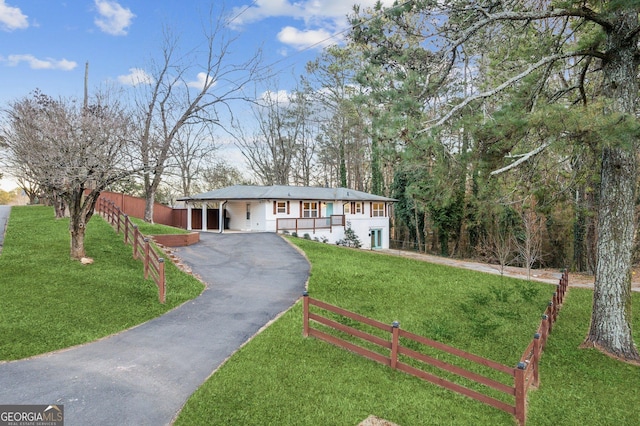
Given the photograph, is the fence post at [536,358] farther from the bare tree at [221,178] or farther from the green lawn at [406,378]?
the bare tree at [221,178]

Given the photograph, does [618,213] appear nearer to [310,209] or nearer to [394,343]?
[394,343]

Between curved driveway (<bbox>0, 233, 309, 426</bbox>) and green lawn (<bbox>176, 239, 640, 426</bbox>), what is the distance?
423 mm

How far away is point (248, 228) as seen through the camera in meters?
24.3

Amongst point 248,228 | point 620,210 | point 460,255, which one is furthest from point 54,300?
point 460,255

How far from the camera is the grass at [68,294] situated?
6.35 m

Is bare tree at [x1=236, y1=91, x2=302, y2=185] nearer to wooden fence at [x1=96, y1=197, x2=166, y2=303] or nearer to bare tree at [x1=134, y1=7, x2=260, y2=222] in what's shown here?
bare tree at [x1=134, y1=7, x2=260, y2=222]

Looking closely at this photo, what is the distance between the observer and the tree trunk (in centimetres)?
630

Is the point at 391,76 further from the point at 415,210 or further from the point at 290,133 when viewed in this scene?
the point at 290,133

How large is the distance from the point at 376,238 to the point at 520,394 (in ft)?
82.4

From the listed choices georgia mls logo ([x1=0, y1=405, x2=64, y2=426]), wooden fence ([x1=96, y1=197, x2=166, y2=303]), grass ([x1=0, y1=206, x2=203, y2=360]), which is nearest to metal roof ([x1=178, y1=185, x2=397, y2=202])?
wooden fence ([x1=96, y1=197, x2=166, y2=303])

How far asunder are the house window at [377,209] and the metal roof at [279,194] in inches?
37.3

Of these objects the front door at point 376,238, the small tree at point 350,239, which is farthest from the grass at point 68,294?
the front door at point 376,238

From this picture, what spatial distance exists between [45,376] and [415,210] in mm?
27825

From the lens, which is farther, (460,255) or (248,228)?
(460,255)
